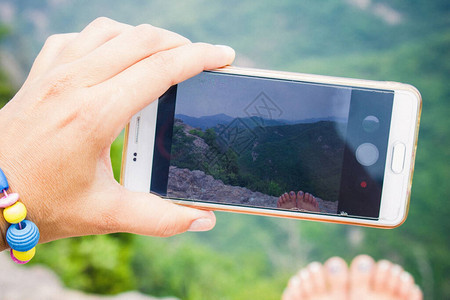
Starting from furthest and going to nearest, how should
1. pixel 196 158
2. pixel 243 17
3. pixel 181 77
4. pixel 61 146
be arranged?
pixel 243 17 → pixel 196 158 → pixel 181 77 → pixel 61 146

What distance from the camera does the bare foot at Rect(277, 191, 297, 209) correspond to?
101 centimetres

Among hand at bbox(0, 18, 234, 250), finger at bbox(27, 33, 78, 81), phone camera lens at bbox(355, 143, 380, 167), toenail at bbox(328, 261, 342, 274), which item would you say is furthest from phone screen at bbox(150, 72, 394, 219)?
toenail at bbox(328, 261, 342, 274)

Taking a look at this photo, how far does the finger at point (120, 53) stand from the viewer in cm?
82

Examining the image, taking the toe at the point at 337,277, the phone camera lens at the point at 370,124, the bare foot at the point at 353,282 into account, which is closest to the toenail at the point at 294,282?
the bare foot at the point at 353,282

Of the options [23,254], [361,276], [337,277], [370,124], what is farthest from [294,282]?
[23,254]

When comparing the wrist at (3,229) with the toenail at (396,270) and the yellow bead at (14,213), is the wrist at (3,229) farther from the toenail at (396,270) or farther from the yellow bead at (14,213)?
the toenail at (396,270)

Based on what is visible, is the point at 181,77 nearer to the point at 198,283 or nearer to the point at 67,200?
the point at 67,200

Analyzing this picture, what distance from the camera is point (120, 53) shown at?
2.75 ft

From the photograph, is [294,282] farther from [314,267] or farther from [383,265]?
[383,265]

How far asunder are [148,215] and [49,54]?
49 cm

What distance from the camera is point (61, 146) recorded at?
79 cm

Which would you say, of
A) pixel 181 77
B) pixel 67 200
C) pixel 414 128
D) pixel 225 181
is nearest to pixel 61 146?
pixel 67 200

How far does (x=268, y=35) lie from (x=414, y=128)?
3.12 feet

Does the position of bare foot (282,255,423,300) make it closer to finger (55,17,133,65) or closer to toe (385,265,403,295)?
toe (385,265,403,295)
